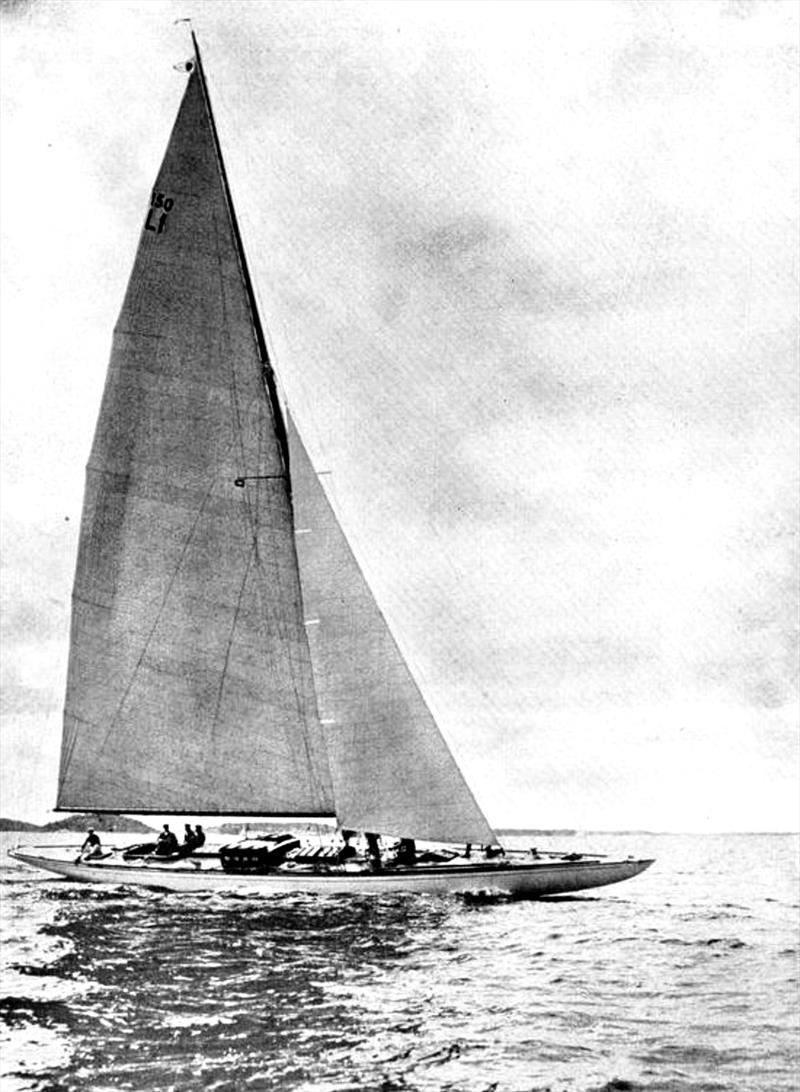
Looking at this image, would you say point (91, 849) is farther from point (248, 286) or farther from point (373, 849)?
point (248, 286)

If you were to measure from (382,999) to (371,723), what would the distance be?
12448mm

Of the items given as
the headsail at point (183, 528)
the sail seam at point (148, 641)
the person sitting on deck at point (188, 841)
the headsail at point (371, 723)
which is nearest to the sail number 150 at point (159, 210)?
the headsail at point (183, 528)

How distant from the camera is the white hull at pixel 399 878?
93.9 feet

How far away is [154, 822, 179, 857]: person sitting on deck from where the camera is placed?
32031 millimetres

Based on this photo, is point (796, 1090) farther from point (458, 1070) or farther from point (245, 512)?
point (245, 512)

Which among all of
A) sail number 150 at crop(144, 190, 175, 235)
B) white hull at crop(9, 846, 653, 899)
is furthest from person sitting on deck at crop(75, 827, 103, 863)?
sail number 150 at crop(144, 190, 175, 235)

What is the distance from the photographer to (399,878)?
28.5 metres

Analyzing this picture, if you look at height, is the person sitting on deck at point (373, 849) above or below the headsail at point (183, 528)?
below

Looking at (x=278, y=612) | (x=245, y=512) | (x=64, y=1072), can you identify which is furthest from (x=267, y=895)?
(x=64, y=1072)

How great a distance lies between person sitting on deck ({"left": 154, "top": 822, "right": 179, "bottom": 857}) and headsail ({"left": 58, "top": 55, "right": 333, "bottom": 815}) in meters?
1.23

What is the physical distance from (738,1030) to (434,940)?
803 cm

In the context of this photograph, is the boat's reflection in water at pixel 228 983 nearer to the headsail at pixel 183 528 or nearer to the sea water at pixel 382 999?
the sea water at pixel 382 999

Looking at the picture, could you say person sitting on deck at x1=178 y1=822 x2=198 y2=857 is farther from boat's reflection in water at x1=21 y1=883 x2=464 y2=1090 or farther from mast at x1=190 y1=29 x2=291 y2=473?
mast at x1=190 y1=29 x2=291 y2=473

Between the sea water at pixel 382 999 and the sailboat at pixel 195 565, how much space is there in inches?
125
